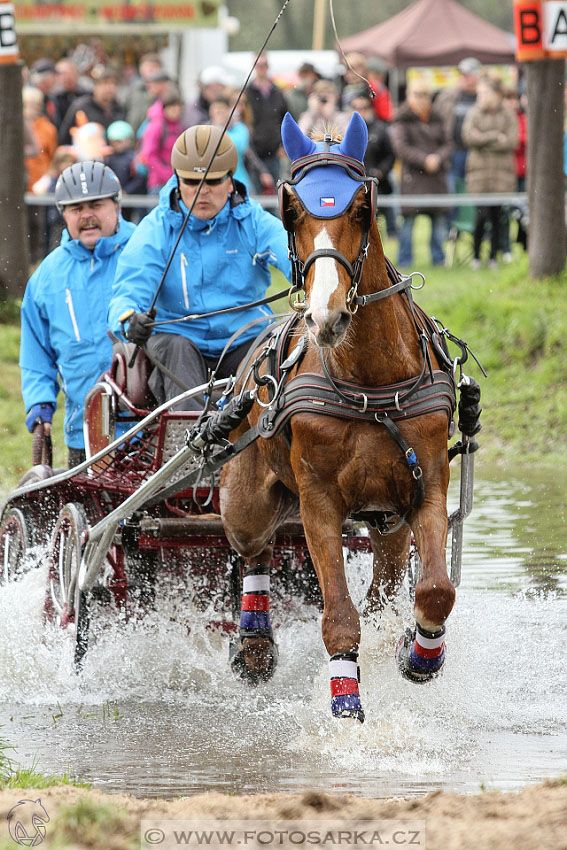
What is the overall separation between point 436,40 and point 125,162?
26.8 ft

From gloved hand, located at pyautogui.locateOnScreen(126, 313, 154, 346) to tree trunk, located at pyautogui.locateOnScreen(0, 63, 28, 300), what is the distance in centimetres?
694

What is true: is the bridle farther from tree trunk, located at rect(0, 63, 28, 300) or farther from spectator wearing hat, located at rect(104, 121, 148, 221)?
spectator wearing hat, located at rect(104, 121, 148, 221)

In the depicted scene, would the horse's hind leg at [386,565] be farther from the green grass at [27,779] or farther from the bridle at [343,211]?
the green grass at [27,779]

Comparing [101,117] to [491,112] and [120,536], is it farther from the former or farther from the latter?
[120,536]

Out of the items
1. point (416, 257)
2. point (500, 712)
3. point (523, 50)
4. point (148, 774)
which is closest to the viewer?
point (148, 774)

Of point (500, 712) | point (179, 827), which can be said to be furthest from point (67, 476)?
point (179, 827)

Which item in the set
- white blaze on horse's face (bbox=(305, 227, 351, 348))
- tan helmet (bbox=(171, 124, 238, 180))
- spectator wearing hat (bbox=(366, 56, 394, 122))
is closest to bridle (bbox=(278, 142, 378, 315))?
white blaze on horse's face (bbox=(305, 227, 351, 348))

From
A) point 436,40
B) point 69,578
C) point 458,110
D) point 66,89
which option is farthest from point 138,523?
point 436,40

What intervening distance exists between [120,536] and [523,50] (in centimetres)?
752

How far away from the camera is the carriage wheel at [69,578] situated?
6.10 m

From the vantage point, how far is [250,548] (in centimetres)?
589

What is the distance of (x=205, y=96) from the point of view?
15023 mm

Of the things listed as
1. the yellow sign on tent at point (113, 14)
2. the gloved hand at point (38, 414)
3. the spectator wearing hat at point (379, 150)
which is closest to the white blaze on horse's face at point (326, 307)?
the gloved hand at point (38, 414)

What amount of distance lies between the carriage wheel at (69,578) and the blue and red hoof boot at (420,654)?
4.96 ft
